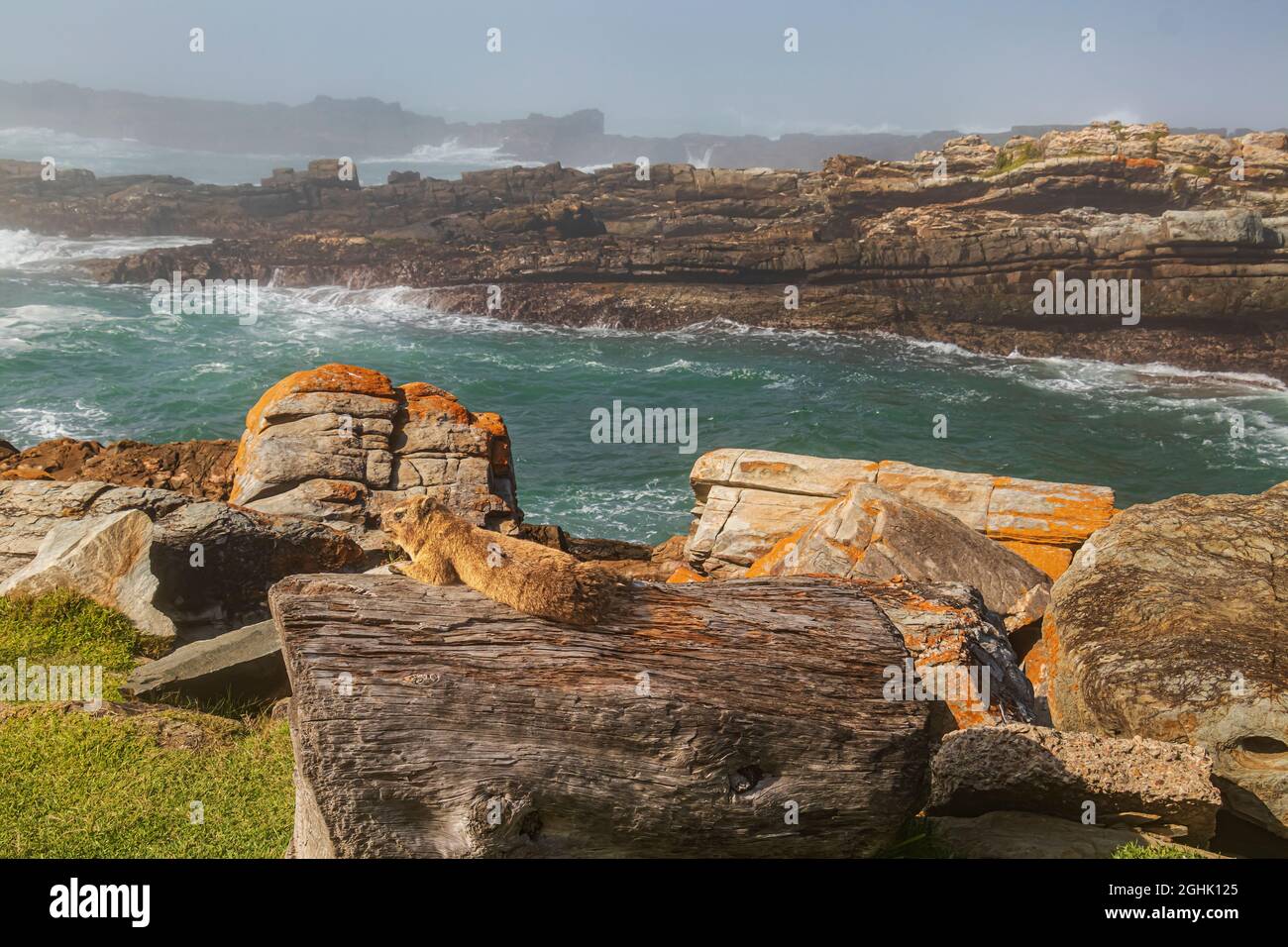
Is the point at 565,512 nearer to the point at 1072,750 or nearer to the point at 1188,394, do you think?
the point at 1072,750

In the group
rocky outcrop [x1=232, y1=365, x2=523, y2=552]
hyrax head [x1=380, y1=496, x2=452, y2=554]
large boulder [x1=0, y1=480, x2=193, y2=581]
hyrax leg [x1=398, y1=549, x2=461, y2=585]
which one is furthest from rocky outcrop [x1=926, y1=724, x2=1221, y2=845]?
large boulder [x1=0, y1=480, x2=193, y2=581]

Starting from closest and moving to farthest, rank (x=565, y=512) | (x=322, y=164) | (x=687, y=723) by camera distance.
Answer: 1. (x=687, y=723)
2. (x=565, y=512)
3. (x=322, y=164)

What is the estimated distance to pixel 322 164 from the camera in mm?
72625

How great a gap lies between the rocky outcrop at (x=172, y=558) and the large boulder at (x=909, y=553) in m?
5.72

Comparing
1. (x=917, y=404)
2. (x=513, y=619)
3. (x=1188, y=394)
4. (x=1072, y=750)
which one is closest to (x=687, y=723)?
(x=513, y=619)

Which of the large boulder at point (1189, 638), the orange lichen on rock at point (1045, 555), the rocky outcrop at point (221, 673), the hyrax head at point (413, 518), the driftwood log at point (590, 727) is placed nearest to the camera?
the driftwood log at point (590, 727)

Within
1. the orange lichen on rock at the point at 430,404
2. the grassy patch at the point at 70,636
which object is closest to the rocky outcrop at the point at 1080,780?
the grassy patch at the point at 70,636

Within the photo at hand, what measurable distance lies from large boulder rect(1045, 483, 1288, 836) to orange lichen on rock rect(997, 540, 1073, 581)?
2060mm

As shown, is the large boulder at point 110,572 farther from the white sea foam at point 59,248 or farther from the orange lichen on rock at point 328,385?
the white sea foam at point 59,248

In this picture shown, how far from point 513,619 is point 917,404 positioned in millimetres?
33194

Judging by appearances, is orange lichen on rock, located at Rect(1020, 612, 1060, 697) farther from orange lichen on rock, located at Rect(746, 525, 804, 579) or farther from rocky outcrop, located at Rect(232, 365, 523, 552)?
rocky outcrop, located at Rect(232, 365, 523, 552)

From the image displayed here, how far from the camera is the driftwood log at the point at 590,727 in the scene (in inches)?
211

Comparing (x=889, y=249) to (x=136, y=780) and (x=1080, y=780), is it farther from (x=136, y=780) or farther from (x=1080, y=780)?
(x=136, y=780)
